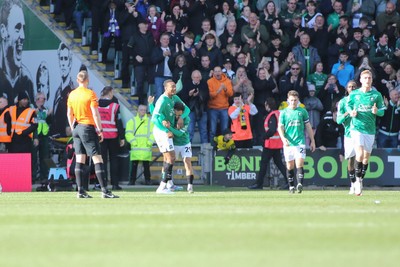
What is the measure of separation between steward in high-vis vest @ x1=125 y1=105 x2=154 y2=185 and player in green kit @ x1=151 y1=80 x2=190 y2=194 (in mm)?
5178

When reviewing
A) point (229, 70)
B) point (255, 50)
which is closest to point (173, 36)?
point (229, 70)

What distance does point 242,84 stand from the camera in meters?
29.1

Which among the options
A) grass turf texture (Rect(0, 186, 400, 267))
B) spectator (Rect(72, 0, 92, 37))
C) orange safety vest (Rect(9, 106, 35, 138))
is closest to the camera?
grass turf texture (Rect(0, 186, 400, 267))

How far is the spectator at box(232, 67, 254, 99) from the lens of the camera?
2902cm

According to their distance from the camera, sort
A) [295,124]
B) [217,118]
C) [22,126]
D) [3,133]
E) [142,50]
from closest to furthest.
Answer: [295,124] → [22,126] → [3,133] → [217,118] → [142,50]

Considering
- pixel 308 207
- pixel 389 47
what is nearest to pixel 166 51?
pixel 389 47

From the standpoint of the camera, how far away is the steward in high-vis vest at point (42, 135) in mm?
30078

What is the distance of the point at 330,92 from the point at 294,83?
36.8 inches

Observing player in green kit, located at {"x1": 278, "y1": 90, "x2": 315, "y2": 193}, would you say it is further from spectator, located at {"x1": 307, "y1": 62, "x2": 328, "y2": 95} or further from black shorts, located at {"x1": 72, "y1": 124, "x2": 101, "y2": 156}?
spectator, located at {"x1": 307, "y1": 62, "x2": 328, "y2": 95}

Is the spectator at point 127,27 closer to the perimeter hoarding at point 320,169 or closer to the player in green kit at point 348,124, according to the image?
the perimeter hoarding at point 320,169

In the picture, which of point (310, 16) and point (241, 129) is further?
point (310, 16)

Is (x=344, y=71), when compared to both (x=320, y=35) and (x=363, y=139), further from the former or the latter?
(x=363, y=139)

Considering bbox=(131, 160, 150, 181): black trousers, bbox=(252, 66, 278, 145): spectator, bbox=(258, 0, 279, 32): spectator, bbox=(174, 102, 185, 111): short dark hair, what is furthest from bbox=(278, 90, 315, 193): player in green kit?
bbox=(258, 0, 279, 32): spectator

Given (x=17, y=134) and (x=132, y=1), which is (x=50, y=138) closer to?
(x=17, y=134)
